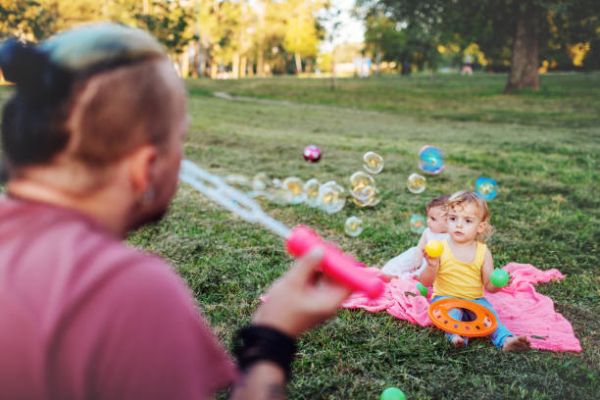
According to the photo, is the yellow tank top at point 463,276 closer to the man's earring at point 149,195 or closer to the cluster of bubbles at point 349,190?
the cluster of bubbles at point 349,190

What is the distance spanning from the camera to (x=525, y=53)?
22797 mm

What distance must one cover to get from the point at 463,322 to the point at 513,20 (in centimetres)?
2274

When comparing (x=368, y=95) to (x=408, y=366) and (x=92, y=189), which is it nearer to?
(x=408, y=366)

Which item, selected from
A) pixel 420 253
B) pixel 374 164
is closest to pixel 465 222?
pixel 420 253

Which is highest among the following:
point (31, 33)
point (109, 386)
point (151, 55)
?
point (31, 33)

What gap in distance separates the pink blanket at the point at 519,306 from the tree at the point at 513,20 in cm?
1876

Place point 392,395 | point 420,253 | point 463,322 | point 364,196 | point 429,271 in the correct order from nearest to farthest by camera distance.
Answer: point 392,395 → point 463,322 → point 429,271 → point 420,253 → point 364,196

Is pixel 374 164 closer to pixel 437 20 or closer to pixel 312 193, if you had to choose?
pixel 312 193

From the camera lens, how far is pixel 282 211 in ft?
19.7

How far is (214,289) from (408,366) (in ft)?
4.78

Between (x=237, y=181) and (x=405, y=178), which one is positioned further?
(x=405, y=178)

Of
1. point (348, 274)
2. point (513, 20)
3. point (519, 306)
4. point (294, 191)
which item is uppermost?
point (513, 20)

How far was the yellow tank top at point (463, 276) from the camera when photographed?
149 inches

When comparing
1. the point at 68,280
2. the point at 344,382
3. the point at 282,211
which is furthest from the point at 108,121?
the point at 282,211
